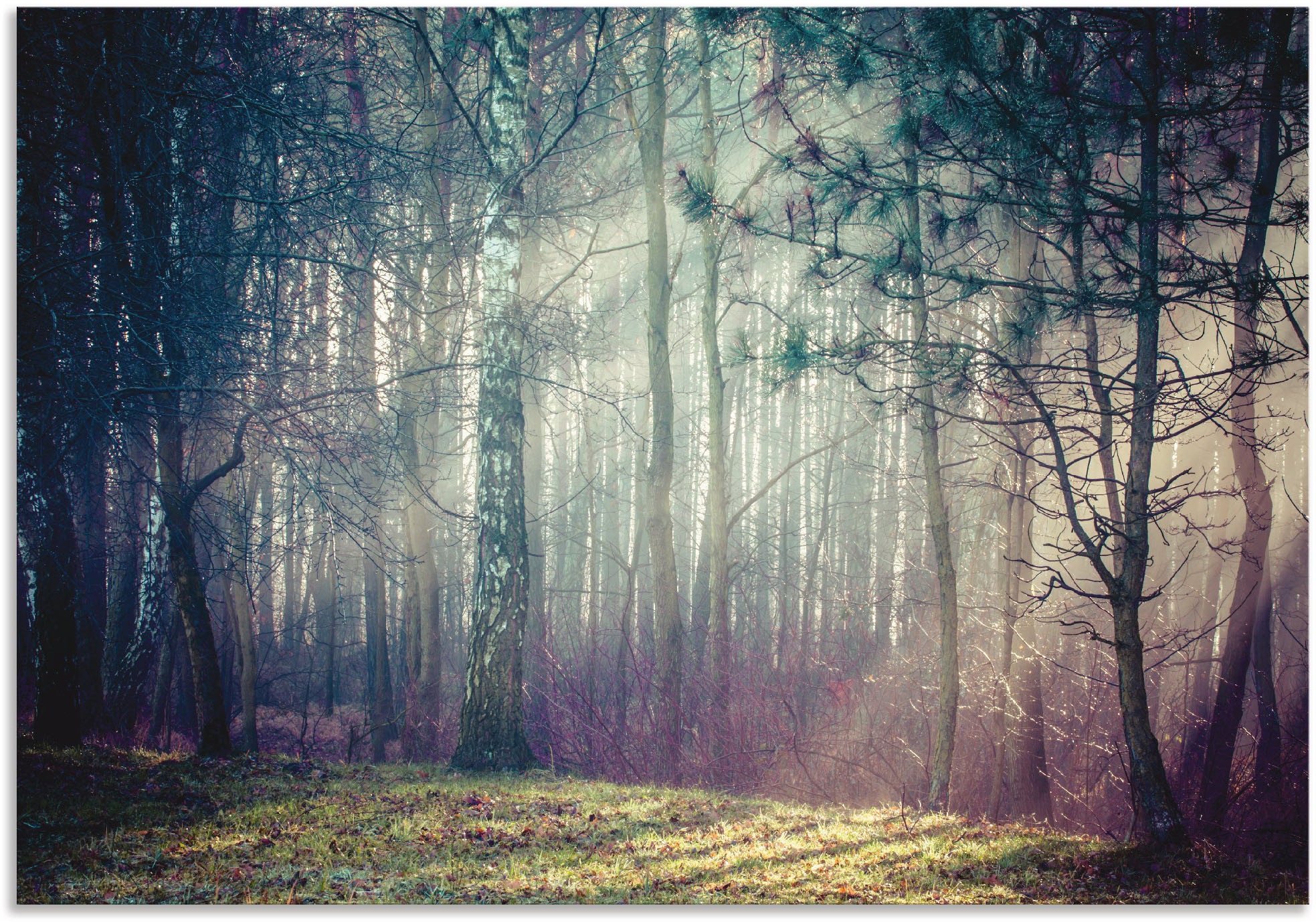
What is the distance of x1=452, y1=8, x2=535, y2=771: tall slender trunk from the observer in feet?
A: 19.2

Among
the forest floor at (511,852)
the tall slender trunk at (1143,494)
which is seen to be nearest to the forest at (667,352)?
the tall slender trunk at (1143,494)

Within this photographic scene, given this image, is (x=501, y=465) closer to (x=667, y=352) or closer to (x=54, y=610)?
(x=667, y=352)

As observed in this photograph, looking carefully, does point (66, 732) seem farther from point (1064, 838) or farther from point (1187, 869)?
point (1187, 869)

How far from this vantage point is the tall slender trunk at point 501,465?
587 centimetres

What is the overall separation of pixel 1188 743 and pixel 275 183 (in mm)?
10220

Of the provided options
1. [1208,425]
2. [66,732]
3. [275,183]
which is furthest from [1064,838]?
[1208,425]

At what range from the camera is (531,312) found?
6.80 meters

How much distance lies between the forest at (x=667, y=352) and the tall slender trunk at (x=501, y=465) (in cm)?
3

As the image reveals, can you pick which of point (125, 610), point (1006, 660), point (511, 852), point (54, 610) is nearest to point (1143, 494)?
point (511, 852)

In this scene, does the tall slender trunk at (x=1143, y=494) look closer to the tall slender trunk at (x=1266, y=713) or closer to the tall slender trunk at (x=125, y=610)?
the tall slender trunk at (x=1266, y=713)

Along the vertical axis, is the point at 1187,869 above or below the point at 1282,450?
below

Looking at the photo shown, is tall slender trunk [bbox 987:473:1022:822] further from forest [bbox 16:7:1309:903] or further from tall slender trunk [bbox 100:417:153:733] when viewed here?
tall slender trunk [bbox 100:417:153:733]

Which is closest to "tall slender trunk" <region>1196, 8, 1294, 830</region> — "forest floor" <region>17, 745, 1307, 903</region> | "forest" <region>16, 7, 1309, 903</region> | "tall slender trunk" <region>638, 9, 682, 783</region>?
"forest" <region>16, 7, 1309, 903</region>

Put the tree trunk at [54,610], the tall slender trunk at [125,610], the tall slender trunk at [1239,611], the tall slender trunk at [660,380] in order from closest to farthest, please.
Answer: the tree trunk at [54,610] → the tall slender trunk at [1239,611] → the tall slender trunk at [125,610] → the tall slender trunk at [660,380]
